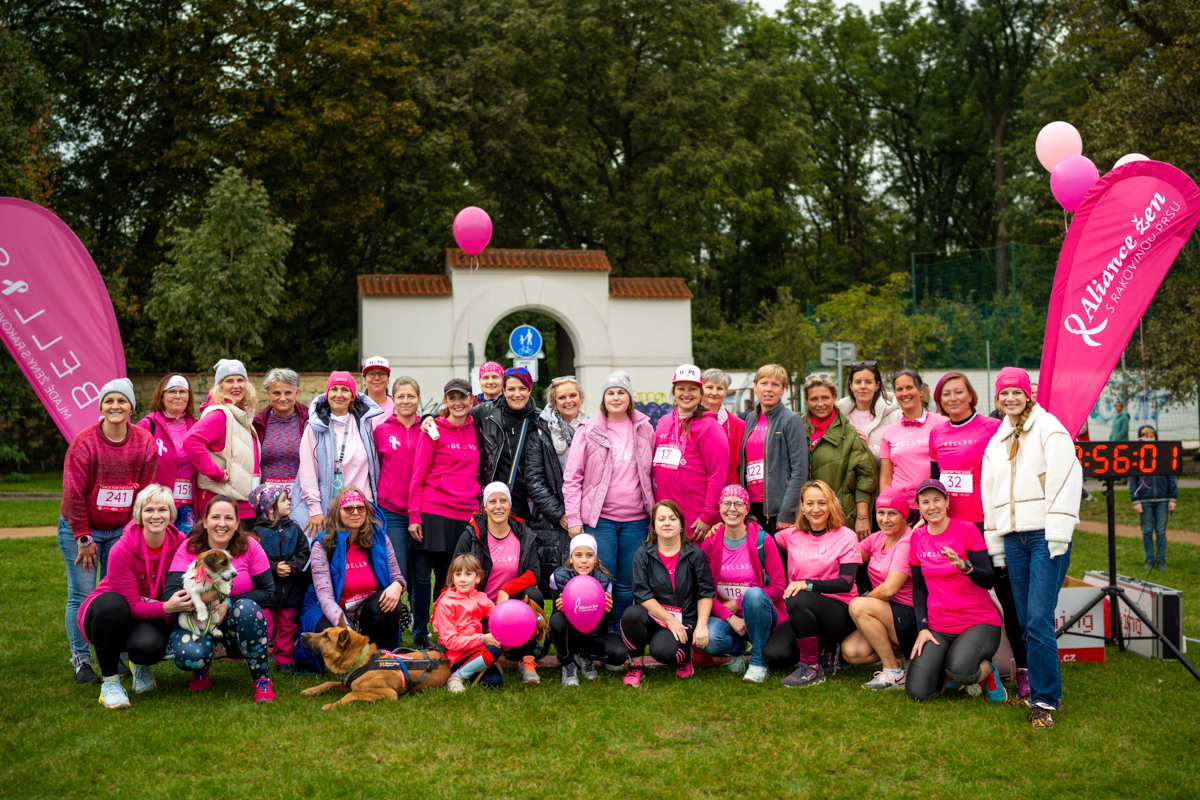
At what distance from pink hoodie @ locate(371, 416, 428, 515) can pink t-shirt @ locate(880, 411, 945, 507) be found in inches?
123

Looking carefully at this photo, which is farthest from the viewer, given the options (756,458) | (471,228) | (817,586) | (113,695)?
(471,228)

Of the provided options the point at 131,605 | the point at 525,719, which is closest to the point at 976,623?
the point at 525,719

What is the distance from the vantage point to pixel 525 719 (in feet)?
16.1

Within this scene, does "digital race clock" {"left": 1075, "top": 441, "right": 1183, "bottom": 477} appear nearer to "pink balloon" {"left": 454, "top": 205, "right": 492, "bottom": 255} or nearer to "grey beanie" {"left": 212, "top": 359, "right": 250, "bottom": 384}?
"grey beanie" {"left": 212, "top": 359, "right": 250, "bottom": 384}

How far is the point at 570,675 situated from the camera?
566 cm

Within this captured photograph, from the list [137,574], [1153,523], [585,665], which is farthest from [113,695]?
[1153,523]

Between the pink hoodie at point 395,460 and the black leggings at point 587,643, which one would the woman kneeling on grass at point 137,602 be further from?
the black leggings at point 587,643

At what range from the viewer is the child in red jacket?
5.54 m

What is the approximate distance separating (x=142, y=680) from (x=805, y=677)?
394 cm

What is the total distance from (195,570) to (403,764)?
1.78m

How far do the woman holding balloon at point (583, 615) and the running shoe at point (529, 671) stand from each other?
174 mm

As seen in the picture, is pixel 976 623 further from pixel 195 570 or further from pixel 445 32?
pixel 445 32

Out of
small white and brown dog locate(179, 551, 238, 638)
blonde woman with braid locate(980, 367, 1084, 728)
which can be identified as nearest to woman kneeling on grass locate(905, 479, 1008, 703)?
blonde woman with braid locate(980, 367, 1084, 728)

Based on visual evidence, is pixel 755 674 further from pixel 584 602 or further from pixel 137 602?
pixel 137 602
